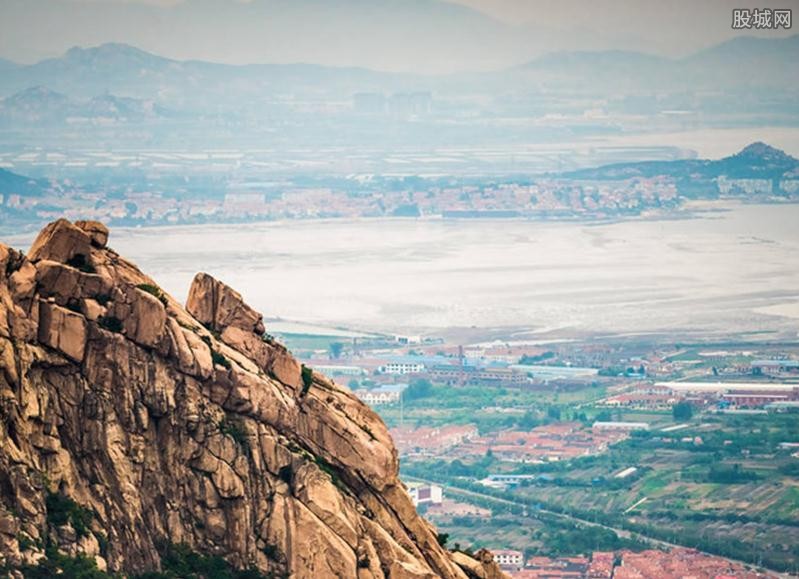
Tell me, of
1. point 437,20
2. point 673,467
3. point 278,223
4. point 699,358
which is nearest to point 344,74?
point 437,20

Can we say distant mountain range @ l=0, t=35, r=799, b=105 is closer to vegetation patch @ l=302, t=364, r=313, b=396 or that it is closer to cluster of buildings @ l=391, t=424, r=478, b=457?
cluster of buildings @ l=391, t=424, r=478, b=457

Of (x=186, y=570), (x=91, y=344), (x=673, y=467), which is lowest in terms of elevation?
(x=673, y=467)

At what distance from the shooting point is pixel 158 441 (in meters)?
12.9

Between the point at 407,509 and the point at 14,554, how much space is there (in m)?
2.66

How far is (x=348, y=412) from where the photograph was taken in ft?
46.3

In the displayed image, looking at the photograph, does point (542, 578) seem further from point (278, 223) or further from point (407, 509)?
point (278, 223)

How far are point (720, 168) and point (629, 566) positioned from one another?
8305cm

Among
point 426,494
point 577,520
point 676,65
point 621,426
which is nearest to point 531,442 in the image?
point 621,426

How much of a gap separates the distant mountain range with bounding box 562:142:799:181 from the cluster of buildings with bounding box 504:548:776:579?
79.6m

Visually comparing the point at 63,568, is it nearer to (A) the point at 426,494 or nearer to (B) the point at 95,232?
(B) the point at 95,232

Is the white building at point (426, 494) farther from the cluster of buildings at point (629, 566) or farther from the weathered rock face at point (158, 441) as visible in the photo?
the weathered rock face at point (158, 441)

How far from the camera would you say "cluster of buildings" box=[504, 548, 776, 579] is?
37.7 m

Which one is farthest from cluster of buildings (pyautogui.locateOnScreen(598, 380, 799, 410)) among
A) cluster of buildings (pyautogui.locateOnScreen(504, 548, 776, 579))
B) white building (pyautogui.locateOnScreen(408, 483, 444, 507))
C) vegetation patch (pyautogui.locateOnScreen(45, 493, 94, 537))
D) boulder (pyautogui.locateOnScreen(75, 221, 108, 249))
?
vegetation patch (pyautogui.locateOnScreen(45, 493, 94, 537))

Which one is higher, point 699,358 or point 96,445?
point 96,445
